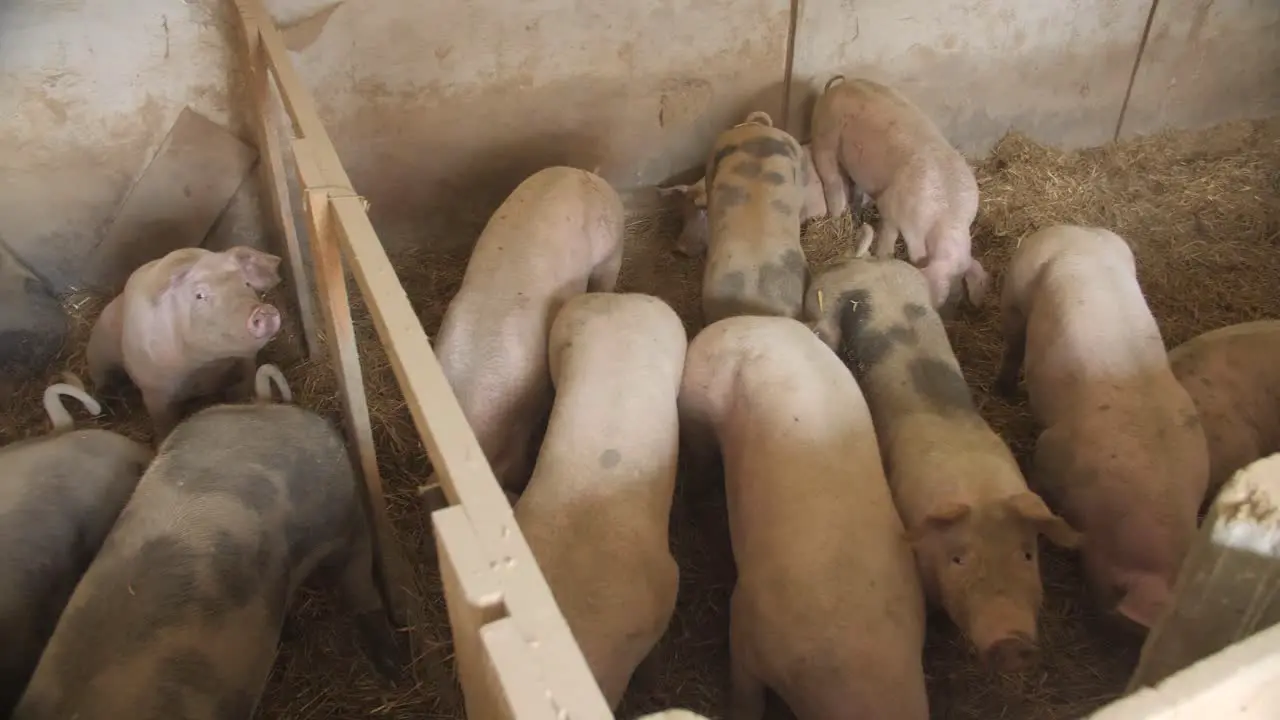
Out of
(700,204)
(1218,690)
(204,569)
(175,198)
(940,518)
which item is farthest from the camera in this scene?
(700,204)

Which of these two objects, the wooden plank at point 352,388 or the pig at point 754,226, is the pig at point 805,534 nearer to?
the pig at point 754,226

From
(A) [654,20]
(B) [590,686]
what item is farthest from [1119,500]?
(A) [654,20]

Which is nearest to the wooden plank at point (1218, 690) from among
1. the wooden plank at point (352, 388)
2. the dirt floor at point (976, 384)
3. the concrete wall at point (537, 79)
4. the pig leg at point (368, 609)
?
the dirt floor at point (976, 384)

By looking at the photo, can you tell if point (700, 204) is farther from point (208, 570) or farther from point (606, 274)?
point (208, 570)

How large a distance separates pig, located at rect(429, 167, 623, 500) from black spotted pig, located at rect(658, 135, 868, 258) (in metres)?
0.76

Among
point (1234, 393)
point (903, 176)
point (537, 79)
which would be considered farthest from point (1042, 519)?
point (537, 79)

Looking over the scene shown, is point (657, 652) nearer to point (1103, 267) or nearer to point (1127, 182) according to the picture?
point (1103, 267)

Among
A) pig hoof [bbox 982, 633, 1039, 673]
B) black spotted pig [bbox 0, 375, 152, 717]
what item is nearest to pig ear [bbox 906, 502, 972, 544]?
pig hoof [bbox 982, 633, 1039, 673]

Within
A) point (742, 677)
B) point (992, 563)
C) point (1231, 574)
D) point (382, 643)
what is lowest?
point (382, 643)

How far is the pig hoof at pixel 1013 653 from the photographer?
2.20m

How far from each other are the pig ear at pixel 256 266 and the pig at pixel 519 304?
64cm

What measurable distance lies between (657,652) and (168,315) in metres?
1.81

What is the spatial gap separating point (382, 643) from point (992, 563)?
159cm

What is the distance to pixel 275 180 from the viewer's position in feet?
10.3
